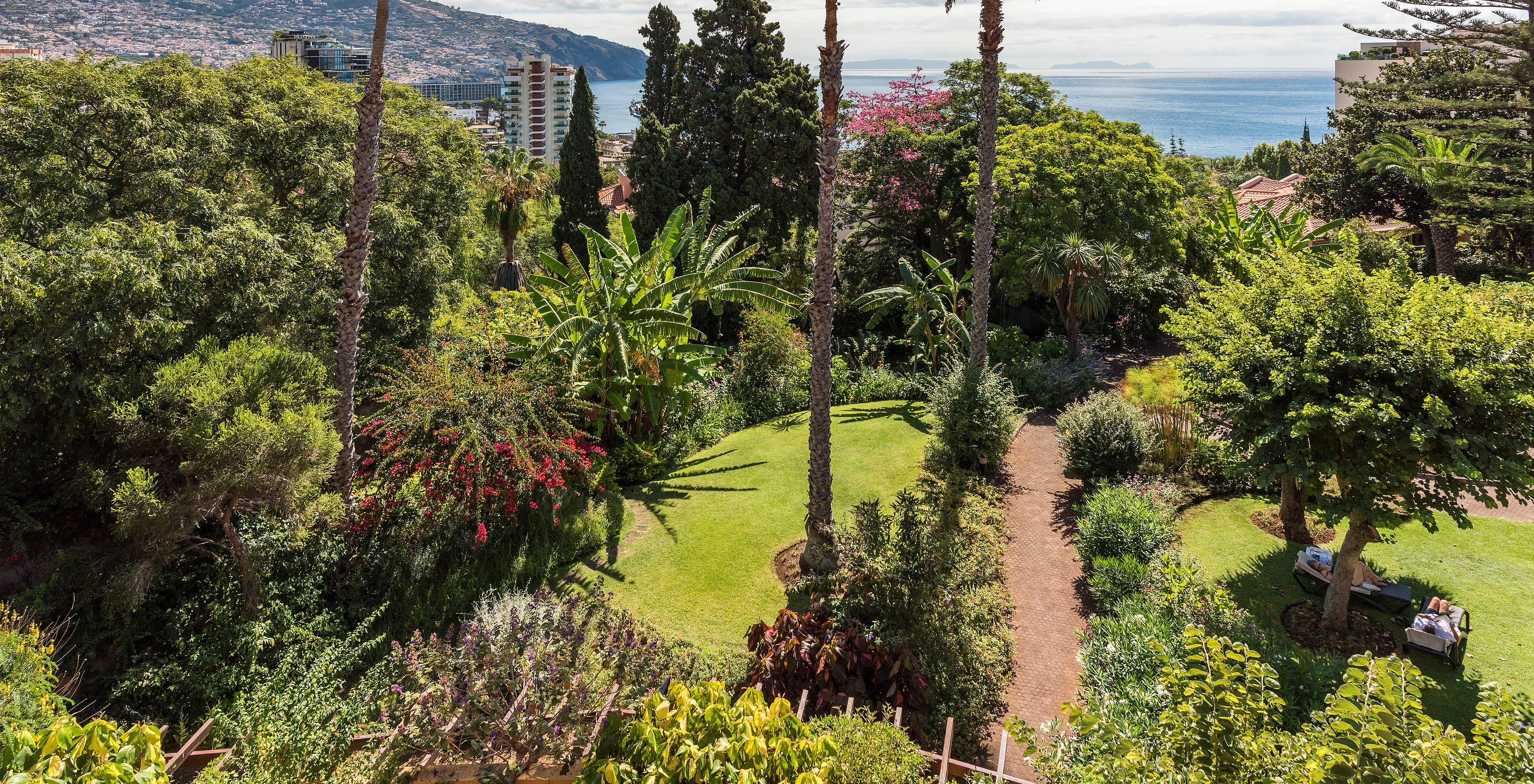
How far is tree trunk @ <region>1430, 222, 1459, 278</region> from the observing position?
77.5 ft

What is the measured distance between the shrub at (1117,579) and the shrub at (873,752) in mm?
5045

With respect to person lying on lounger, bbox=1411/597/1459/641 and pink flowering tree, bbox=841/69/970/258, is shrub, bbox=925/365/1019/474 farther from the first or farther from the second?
pink flowering tree, bbox=841/69/970/258

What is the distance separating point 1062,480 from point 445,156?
57.7 feet

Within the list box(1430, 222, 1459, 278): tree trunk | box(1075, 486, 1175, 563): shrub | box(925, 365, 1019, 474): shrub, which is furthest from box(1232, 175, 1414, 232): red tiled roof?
box(1075, 486, 1175, 563): shrub

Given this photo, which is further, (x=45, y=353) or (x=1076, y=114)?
(x=1076, y=114)

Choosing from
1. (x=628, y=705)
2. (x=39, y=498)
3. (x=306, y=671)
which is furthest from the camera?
(x=39, y=498)

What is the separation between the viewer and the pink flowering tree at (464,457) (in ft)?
40.6

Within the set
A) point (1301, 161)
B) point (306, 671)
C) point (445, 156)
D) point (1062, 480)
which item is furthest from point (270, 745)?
point (1301, 161)

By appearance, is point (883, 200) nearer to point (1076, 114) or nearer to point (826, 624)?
point (1076, 114)

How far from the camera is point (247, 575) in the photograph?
1088 centimetres

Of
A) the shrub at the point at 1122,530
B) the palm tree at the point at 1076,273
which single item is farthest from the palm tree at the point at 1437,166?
Result: the shrub at the point at 1122,530

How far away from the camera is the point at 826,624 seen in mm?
10102

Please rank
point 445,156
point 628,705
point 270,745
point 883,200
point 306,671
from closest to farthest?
point 270,745 → point 628,705 → point 306,671 → point 445,156 → point 883,200

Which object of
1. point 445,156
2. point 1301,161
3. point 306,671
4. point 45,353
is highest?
point 1301,161
